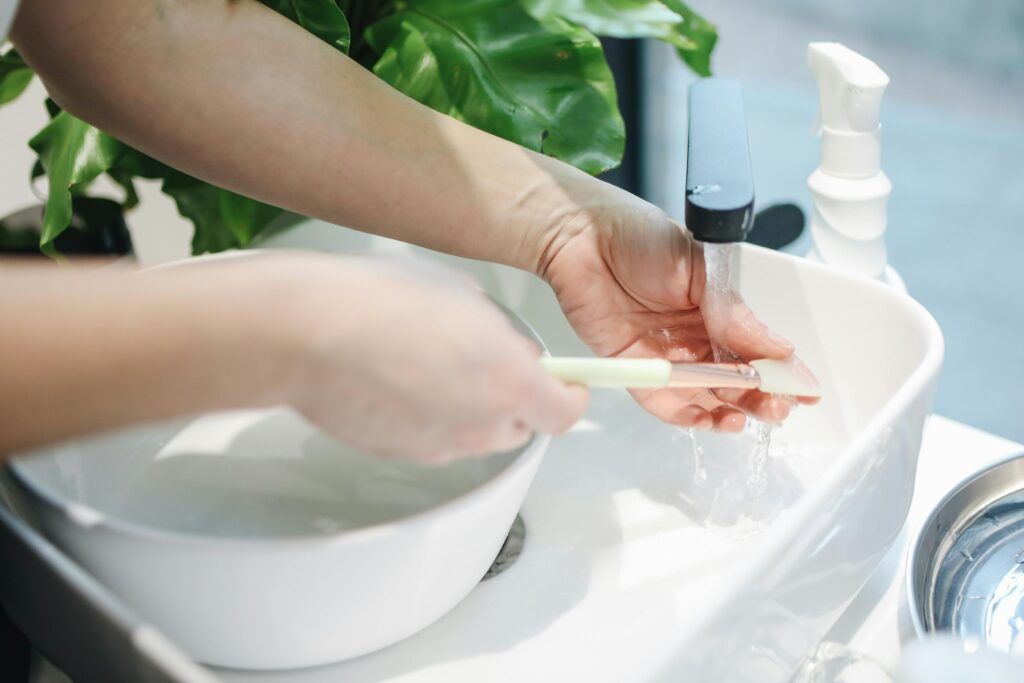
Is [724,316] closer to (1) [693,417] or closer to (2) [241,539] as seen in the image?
(1) [693,417]

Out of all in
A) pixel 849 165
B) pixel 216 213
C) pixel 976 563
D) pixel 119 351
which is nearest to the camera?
pixel 119 351

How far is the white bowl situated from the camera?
16.5 inches

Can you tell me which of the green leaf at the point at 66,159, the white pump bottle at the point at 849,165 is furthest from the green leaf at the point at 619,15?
the green leaf at the point at 66,159

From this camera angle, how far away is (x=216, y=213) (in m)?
0.80

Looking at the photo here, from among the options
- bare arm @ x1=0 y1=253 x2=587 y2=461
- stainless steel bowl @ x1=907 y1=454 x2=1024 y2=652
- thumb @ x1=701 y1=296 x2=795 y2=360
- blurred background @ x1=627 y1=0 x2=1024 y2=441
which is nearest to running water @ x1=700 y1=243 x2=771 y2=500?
thumb @ x1=701 y1=296 x2=795 y2=360

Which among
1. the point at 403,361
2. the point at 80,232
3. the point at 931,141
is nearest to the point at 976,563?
the point at 403,361

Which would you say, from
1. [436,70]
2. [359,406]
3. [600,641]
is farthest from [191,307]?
[436,70]

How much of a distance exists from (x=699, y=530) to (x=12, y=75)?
672 mm

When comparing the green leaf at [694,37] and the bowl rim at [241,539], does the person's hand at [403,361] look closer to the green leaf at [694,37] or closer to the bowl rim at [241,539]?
the bowl rim at [241,539]

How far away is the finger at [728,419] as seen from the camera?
1.95 feet

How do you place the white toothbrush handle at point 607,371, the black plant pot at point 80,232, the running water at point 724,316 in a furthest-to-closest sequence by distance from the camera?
the black plant pot at point 80,232 → the running water at point 724,316 → the white toothbrush handle at point 607,371

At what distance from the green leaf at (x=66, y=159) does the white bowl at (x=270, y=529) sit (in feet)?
0.68

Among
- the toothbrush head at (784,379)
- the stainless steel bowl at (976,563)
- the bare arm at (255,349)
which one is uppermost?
the bare arm at (255,349)

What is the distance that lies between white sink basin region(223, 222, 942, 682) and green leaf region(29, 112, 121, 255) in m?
0.29
